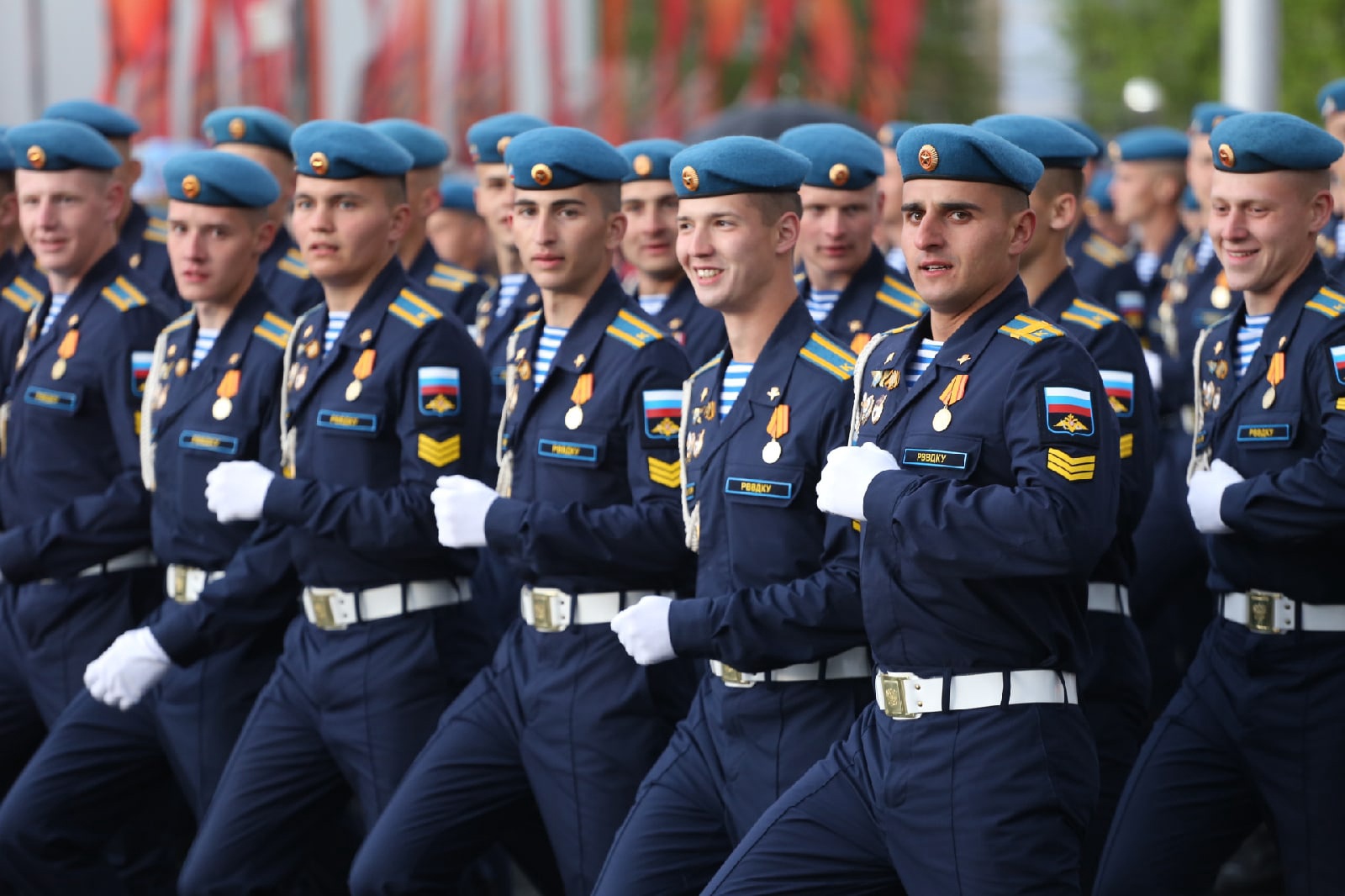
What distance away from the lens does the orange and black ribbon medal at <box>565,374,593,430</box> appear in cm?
542

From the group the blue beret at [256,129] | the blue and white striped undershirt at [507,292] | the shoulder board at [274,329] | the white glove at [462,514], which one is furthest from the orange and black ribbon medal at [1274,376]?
the blue beret at [256,129]

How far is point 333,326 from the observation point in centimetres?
598

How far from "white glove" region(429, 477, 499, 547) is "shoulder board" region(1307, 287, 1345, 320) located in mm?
2095

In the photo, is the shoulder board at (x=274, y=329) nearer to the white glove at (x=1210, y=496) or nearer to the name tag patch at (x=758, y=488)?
the name tag patch at (x=758, y=488)

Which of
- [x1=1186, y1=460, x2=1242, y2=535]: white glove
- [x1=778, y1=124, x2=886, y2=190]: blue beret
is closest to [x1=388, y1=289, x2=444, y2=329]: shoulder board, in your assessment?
[x1=778, y1=124, x2=886, y2=190]: blue beret

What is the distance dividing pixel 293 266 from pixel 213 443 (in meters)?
2.20

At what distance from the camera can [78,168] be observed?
700cm

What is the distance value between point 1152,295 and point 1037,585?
18.1 feet

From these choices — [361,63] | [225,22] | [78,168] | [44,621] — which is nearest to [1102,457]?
[44,621]

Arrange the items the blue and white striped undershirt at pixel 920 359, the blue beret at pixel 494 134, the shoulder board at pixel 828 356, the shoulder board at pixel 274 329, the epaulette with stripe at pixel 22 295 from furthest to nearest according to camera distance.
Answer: the blue beret at pixel 494 134 → the epaulette with stripe at pixel 22 295 → the shoulder board at pixel 274 329 → the shoulder board at pixel 828 356 → the blue and white striped undershirt at pixel 920 359

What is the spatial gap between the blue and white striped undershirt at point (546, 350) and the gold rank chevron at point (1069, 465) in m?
1.85

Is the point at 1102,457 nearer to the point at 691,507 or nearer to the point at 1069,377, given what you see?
the point at 1069,377

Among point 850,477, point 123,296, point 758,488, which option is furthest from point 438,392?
point 850,477

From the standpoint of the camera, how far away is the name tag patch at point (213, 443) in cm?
602
